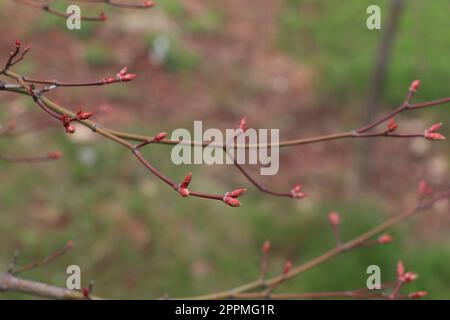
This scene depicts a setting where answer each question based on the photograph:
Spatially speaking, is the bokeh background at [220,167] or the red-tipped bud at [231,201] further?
the bokeh background at [220,167]

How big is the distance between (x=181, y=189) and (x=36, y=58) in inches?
197

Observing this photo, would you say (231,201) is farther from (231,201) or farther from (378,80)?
(378,80)

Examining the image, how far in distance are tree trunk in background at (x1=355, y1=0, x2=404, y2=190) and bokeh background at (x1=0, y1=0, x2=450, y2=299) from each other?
0.05 metres

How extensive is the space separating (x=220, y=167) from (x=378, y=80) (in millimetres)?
1443

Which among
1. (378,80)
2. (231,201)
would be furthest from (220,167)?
(231,201)

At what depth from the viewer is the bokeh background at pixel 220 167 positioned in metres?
4.51

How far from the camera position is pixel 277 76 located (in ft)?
21.2

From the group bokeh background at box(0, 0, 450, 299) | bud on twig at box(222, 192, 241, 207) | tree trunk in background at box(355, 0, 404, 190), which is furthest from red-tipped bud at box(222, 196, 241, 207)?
tree trunk in background at box(355, 0, 404, 190)

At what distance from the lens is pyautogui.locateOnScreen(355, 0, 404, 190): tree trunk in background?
4661 mm

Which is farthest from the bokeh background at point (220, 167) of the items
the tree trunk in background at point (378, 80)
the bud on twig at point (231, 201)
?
the bud on twig at point (231, 201)

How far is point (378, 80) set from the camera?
4.88 m

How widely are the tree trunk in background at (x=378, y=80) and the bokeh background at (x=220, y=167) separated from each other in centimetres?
5

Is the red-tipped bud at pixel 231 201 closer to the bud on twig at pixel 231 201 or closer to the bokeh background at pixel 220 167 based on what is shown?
the bud on twig at pixel 231 201
